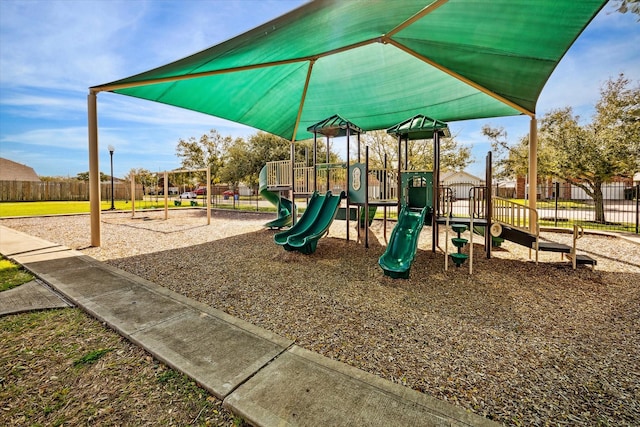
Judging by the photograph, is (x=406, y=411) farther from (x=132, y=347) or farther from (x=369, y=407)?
(x=132, y=347)

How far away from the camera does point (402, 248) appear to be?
571 cm

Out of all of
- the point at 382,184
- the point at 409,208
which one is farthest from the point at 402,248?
the point at 382,184

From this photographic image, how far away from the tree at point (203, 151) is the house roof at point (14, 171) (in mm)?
33799

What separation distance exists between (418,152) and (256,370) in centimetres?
1986

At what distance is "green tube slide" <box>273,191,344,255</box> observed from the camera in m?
6.57

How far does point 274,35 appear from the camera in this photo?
A: 14.6 ft

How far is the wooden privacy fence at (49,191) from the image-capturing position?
2645cm

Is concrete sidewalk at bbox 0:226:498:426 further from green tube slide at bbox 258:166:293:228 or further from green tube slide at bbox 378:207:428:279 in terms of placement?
green tube slide at bbox 258:166:293:228

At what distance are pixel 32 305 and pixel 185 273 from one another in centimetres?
198

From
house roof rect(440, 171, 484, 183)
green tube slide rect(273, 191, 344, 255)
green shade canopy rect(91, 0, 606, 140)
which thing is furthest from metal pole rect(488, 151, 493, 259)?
house roof rect(440, 171, 484, 183)

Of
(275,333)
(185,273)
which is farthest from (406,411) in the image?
(185,273)

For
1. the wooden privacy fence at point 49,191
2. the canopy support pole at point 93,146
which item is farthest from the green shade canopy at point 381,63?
the wooden privacy fence at point 49,191

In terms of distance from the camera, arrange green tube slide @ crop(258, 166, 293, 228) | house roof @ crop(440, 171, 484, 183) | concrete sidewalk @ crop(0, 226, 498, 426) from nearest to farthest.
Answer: concrete sidewalk @ crop(0, 226, 498, 426) < green tube slide @ crop(258, 166, 293, 228) < house roof @ crop(440, 171, 484, 183)

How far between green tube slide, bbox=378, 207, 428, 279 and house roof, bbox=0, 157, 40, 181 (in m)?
61.0
